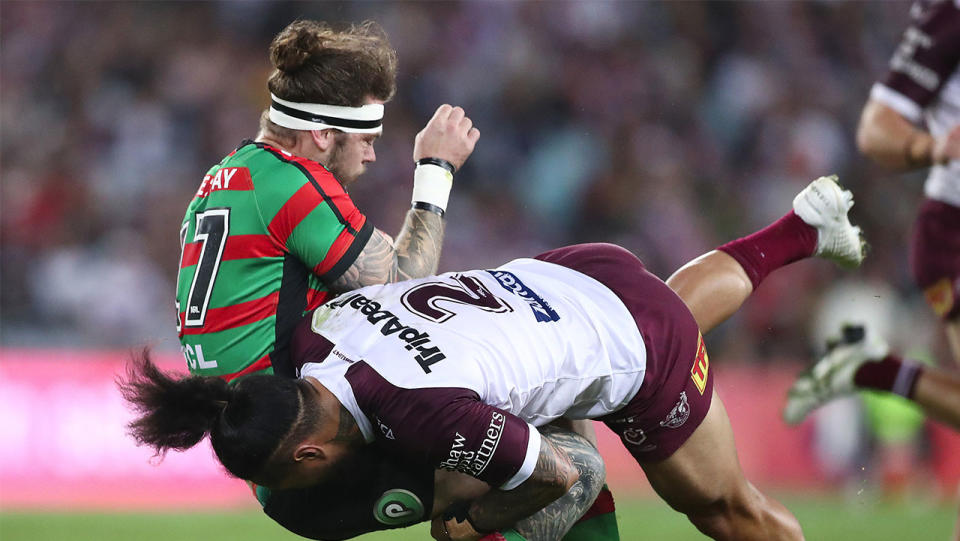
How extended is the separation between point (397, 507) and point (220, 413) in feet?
2.21

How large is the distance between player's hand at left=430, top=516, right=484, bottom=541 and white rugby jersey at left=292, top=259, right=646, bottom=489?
32 centimetres

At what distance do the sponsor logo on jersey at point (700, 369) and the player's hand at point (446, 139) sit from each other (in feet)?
3.54

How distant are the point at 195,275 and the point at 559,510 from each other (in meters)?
1.43

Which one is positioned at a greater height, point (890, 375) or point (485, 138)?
point (485, 138)

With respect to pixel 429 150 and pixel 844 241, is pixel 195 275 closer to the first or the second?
pixel 429 150

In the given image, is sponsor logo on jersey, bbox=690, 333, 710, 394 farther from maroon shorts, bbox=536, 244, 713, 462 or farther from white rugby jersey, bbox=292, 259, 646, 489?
white rugby jersey, bbox=292, 259, 646, 489

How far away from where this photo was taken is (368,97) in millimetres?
4254

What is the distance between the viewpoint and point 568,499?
404cm

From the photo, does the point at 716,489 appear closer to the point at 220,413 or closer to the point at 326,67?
the point at 220,413

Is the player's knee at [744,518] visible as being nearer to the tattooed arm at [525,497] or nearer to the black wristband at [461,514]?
the tattooed arm at [525,497]

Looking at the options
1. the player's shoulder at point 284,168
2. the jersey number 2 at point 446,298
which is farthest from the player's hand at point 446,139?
the jersey number 2 at point 446,298

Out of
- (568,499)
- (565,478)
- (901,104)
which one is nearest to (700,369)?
(568,499)

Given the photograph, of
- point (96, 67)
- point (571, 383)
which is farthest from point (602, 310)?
point (96, 67)

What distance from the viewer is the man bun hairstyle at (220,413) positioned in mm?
3570
